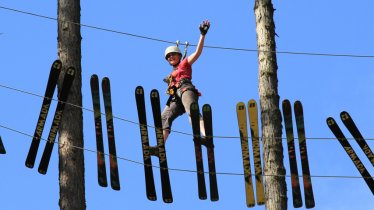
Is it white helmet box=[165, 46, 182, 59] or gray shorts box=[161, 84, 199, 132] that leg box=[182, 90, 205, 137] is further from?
white helmet box=[165, 46, 182, 59]

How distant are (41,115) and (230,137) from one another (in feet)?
7.31

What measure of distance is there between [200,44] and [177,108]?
0.93m

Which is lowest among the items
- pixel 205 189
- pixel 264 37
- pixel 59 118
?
pixel 205 189

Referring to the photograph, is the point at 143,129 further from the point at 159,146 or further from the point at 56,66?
the point at 56,66

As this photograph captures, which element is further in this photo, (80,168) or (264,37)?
(264,37)

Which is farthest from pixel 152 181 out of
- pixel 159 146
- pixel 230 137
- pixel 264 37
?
pixel 264 37

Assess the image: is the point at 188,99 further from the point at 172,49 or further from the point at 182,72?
the point at 172,49

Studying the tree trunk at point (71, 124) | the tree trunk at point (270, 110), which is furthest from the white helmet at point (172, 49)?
the tree trunk at point (71, 124)

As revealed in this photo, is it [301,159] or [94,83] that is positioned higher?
[94,83]

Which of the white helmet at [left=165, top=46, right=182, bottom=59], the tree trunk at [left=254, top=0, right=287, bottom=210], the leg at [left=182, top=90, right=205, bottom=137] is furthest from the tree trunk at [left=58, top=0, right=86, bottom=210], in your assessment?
the tree trunk at [left=254, top=0, right=287, bottom=210]

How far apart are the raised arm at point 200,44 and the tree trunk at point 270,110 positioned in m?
0.68

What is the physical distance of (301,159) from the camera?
491 inches

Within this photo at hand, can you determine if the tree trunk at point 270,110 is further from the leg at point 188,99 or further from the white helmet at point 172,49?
the white helmet at point 172,49

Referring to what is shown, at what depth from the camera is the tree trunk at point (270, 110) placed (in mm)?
12133
